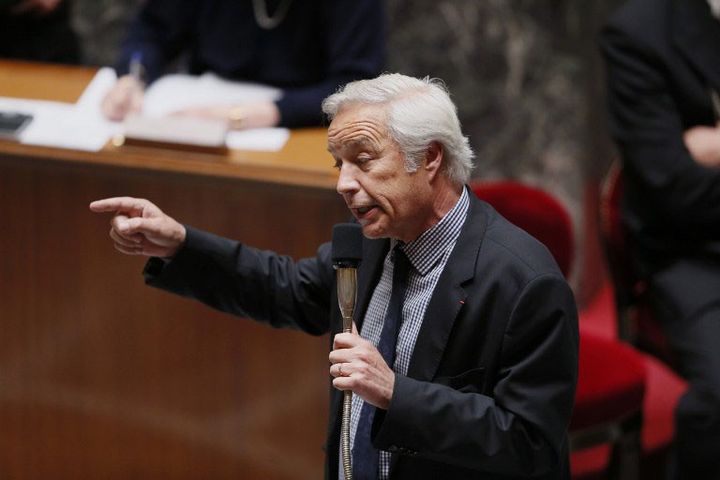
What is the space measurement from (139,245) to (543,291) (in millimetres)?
788

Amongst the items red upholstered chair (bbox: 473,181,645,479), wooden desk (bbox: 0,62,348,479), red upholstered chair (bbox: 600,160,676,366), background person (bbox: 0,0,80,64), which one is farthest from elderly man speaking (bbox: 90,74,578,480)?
background person (bbox: 0,0,80,64)

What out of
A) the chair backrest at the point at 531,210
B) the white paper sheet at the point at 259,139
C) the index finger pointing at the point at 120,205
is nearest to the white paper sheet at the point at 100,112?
the white paper sheet at the point at 259,139

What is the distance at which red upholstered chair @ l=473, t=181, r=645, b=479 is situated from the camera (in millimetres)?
3754

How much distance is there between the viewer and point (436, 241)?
235 cm

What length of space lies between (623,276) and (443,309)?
1.92 metres

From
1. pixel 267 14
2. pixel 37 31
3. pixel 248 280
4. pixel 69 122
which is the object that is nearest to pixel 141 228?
pixel 248 280

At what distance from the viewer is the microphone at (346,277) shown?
2.18m

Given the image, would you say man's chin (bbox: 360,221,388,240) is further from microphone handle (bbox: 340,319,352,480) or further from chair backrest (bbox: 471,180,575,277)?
chair backrest (bbox: 471,180,575,277)

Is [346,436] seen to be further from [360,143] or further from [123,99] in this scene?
[123,99]

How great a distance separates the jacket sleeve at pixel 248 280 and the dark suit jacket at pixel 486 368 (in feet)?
0.53

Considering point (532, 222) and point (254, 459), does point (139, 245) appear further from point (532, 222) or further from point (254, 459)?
point (532, 222)

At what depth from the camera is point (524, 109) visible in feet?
17.4

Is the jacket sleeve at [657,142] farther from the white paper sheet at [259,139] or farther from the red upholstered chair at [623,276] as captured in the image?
the white paper sheet at [259,139]

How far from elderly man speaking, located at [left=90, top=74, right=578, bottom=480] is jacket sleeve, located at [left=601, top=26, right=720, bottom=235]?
1523mm
